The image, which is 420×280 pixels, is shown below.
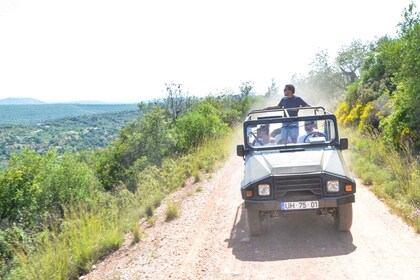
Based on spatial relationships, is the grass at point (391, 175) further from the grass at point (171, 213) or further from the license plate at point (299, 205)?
the grass at point (171, 213)

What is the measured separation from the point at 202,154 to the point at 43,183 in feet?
40.2

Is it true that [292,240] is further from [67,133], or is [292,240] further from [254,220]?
[67,133]

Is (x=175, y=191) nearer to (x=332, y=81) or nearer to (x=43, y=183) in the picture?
(x=43, y=183)

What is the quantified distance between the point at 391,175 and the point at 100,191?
61.9 ft

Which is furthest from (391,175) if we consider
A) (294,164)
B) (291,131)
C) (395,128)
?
(294,164)

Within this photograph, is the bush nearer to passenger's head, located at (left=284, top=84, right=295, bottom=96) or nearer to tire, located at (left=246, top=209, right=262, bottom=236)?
passenger's head, located at (left=284, top=84, right=295, bottom=96)

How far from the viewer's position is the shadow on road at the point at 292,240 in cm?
549

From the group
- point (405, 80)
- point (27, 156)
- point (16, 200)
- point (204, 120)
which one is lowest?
point (16, 200)

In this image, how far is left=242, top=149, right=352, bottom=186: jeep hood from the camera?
18.5 feet

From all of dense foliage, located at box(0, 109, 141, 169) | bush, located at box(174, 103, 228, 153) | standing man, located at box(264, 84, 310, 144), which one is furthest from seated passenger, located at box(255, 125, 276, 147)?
dense foliage, located at box(0, 109, 141, 169)

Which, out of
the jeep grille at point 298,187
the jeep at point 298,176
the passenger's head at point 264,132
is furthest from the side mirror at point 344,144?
the passenger's head at point 264,132

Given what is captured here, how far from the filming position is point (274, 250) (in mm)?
5664

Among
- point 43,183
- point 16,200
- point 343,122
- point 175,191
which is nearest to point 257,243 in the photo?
point 175,191

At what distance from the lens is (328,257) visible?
17.3 ft
